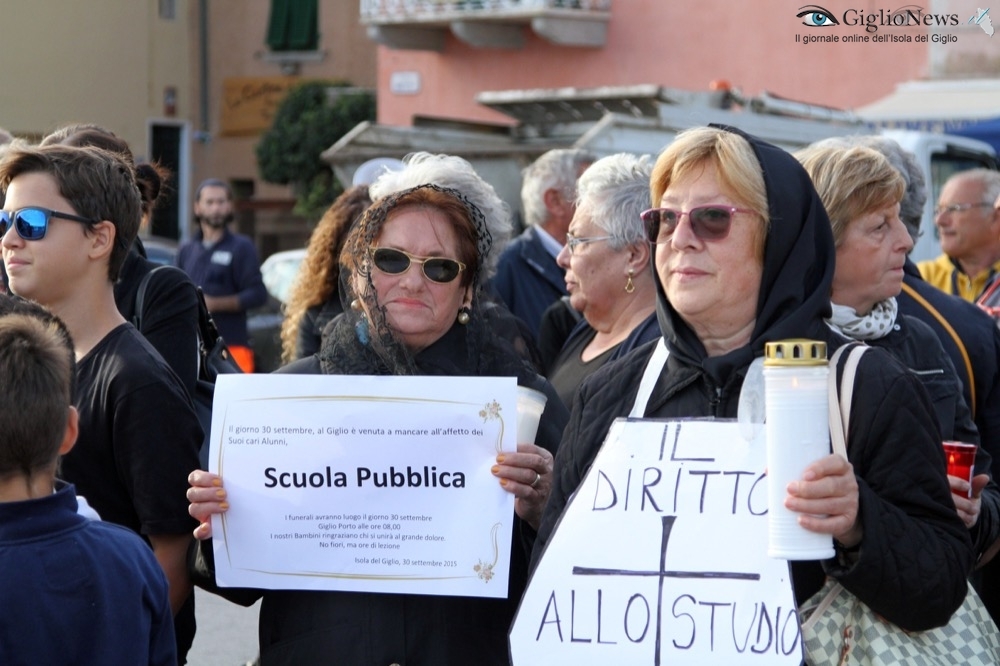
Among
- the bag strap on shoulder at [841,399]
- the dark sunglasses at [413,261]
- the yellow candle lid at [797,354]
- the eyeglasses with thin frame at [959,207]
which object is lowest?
the eyeglasses with thin frame at [959,207]

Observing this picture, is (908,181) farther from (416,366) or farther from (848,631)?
(848,631)

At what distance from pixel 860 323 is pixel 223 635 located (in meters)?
4.33

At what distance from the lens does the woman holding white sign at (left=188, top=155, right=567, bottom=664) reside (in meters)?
3.08

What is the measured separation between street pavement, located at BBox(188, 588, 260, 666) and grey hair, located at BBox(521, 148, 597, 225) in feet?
7.99

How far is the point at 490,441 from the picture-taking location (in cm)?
304

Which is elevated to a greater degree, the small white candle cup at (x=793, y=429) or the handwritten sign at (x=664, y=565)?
the small white candle cup at (x=793, y=429)

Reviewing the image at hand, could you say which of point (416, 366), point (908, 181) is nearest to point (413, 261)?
point (416, 366)

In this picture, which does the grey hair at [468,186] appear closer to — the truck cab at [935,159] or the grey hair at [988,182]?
the grey hair at [988,182]

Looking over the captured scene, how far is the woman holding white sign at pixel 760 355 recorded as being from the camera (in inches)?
99.5

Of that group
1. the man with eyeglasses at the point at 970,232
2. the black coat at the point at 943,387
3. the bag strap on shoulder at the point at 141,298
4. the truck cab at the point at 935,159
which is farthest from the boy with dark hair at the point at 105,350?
the truck cab at the point at 935,159

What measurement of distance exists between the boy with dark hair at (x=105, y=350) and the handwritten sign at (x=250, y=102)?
29.3 metres

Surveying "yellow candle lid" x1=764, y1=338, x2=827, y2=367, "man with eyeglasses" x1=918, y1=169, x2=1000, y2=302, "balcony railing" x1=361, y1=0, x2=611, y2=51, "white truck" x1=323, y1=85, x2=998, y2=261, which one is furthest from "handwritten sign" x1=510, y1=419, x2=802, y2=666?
"balcony railing" x1=361, y1=0, x2=611, y2=51

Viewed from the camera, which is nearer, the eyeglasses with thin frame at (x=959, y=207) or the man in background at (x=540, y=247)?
the man in background at (x=540, y=247)

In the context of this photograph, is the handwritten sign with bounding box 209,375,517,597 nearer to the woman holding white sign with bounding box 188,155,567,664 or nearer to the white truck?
the woman holding white sign with bounding box 188,155,567,664
